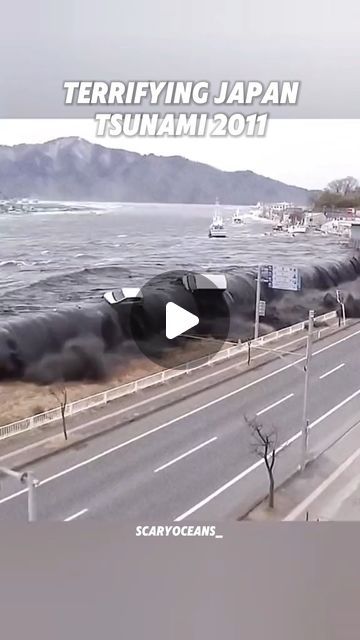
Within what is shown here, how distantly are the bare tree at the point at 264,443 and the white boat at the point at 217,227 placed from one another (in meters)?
0.75

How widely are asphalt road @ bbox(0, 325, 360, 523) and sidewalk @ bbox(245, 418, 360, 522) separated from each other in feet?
0.25

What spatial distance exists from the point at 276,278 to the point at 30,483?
4.10 feet

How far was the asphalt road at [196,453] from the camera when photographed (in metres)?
2.21

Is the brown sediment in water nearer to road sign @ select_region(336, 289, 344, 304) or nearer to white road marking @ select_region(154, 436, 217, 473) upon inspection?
white road marking @ select_region(154, 436, 217, 473)

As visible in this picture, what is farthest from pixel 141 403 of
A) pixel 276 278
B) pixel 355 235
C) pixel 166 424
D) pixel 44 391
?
pixel 355 235

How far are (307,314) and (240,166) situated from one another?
668mm

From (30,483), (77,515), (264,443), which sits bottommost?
(77,515)

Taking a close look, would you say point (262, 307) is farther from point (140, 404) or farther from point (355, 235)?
point (140, 404)

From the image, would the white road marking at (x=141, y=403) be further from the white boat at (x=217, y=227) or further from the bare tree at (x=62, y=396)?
the white boat at (x=217, y=227)

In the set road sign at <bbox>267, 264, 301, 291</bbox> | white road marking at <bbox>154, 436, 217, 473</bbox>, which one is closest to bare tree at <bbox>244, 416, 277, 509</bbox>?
white road marking at <bbox>154, 436, 217, 473</bbox>

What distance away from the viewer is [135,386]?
2371 mm

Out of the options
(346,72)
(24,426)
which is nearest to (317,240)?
(346,72)

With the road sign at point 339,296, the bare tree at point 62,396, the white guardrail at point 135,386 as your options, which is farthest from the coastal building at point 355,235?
the bare tree at point 62,396

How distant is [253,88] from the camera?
86.0 inches
